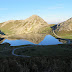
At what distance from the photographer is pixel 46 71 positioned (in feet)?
21.5

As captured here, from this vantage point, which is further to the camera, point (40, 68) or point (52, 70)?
point (40, 68)

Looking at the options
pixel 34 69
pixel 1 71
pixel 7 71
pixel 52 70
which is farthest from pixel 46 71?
pixel 1 71

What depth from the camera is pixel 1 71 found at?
6820mm

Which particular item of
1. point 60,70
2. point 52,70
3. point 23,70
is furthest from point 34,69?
point 60,70

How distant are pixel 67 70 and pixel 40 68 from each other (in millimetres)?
2017

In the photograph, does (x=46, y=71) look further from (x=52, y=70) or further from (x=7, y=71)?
(x=7, y=71)

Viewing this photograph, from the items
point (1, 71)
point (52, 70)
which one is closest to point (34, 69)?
point (52, 70)

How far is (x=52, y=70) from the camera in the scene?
6.58 m

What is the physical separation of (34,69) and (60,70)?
1.92m

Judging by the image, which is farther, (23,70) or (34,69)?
(34,69)

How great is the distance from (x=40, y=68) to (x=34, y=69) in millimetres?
509

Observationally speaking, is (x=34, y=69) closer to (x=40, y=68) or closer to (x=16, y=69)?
(x=40, y=68)

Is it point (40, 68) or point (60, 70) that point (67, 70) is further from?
point (40, 68)

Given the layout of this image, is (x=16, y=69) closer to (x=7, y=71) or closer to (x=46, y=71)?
(x=7, y=71)
